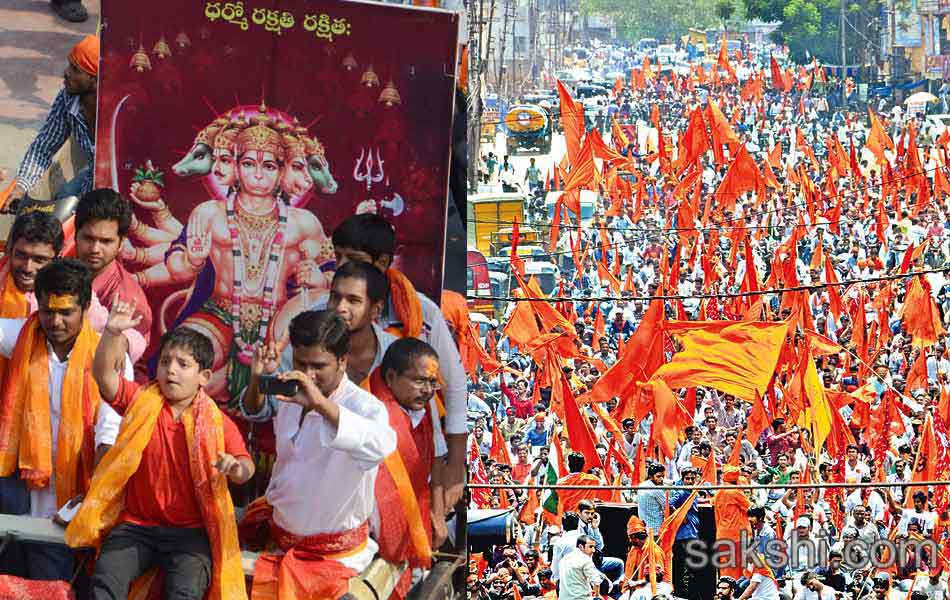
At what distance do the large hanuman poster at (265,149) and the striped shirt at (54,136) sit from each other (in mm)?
338

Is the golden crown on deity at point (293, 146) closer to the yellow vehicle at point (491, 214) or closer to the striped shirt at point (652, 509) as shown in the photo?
the striped shirt at point (652, 509)

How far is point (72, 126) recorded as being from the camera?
26.3 ft

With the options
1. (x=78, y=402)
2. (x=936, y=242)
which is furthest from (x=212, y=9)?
(x=936, y=242)

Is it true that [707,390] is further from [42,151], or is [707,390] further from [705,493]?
[42,151]

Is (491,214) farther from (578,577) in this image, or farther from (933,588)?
(578,577)

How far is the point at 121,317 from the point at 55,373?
430mm

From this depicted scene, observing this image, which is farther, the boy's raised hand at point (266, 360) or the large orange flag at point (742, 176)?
the large orange flag at point (742, 176)

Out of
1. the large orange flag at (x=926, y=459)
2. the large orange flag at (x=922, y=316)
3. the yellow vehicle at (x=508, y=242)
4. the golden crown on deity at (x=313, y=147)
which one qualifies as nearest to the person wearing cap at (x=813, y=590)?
the large orange flag at (x=926, y=459)

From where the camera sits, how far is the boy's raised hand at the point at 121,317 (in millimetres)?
7551

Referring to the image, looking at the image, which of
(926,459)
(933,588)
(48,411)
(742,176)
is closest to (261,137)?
(48,411)

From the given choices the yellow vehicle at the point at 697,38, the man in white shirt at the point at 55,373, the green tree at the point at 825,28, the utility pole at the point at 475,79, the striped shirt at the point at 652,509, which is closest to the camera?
the man in white shirt at the point at 55,373

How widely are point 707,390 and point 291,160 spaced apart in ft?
31.5

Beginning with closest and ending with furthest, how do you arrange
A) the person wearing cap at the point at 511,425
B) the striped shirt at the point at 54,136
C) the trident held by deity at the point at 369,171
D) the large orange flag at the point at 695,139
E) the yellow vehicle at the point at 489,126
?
the trident held by deity at the point at 369,171
the striped shirt at the point at 54,136
the person wearing cap at the point at 511,425
the large orange flag at the point at 695,139
the yellow vehicle at the point at 489,126

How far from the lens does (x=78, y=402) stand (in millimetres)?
7637
